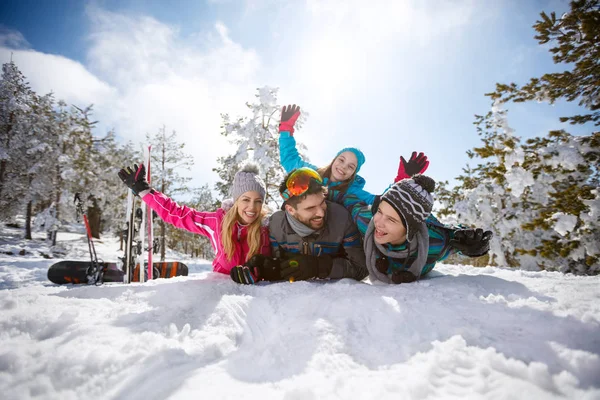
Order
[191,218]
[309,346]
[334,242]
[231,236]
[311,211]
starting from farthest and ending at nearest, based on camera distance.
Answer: [191,218] → [231,236] → [334,242] → [311,211] → [309,346]

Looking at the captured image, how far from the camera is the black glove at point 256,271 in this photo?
8.62 feet

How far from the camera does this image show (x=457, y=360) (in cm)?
103

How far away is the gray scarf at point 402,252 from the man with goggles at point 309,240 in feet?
1.09

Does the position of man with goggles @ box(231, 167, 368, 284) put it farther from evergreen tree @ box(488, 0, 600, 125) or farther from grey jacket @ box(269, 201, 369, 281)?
evergreen tree @ box(488, 0, 600, 125)

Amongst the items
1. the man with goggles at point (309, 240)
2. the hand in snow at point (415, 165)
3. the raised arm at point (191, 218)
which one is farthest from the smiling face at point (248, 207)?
the hand in snow at point (415, 165)

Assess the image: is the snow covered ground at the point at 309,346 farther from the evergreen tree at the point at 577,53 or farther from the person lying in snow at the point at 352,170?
the evergreen tree at the point at 577,53

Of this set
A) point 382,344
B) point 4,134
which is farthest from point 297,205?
point 4,134

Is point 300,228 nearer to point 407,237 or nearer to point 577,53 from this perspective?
point 407,237

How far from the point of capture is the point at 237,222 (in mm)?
3375

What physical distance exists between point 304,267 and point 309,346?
56.6 inches

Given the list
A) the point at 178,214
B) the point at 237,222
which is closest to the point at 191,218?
the point at 178,214

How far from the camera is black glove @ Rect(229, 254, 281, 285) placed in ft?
8.62

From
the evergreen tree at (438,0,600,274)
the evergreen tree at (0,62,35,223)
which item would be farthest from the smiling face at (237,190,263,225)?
the evergreen tree at (0,62,35,223)

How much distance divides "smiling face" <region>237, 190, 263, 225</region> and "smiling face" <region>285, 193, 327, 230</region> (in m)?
0.63
